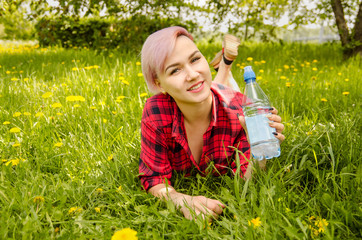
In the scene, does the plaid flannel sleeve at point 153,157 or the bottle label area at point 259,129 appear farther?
the plaid flannel sleeve at point 153,157

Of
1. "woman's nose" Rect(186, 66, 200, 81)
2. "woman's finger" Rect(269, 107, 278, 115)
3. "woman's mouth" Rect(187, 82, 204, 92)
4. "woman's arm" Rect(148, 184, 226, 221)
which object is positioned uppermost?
"woman's nose" Rect(186, 66, 200, 81)

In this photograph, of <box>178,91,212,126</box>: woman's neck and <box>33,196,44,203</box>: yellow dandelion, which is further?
<box>178,91,212,126</box>: woman's neck

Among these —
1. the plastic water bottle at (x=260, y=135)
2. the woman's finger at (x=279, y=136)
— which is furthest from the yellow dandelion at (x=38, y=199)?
the woman's finger at (x=279, y=136)

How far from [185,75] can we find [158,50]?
0.60ft

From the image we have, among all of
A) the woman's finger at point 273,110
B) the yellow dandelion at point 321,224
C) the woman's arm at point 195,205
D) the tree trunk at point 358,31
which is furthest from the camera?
the tree trunk at point 358,31

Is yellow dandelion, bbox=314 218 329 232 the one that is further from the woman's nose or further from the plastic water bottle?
the woman's nose

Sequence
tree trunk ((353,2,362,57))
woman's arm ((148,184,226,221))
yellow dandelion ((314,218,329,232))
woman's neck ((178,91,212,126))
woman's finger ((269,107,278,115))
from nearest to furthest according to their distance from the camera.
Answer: yellow dandelion ((314,218,329,232)) < woman's arm ((148,184,226,221)) < woman's finger ((269,107,278,115)) < woman's neck ((178,91,212,126)) < tree trunk ((353,2,362,57))

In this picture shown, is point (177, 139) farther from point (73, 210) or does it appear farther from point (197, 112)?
point (73, 210)

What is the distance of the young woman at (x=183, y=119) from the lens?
1.72m

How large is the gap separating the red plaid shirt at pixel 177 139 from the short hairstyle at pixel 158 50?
9.6 inches

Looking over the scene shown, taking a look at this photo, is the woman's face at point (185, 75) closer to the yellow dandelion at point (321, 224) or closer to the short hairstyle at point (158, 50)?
the short hairstyle at point (158, 50)

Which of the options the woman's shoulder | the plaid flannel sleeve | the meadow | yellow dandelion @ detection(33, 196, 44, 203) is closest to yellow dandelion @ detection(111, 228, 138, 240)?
the meadow

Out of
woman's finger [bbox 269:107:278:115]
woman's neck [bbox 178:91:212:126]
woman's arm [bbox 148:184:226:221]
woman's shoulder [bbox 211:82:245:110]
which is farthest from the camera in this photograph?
woman's shoulder [bbox 211:82:245:110]

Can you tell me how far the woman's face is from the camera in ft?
5.61
